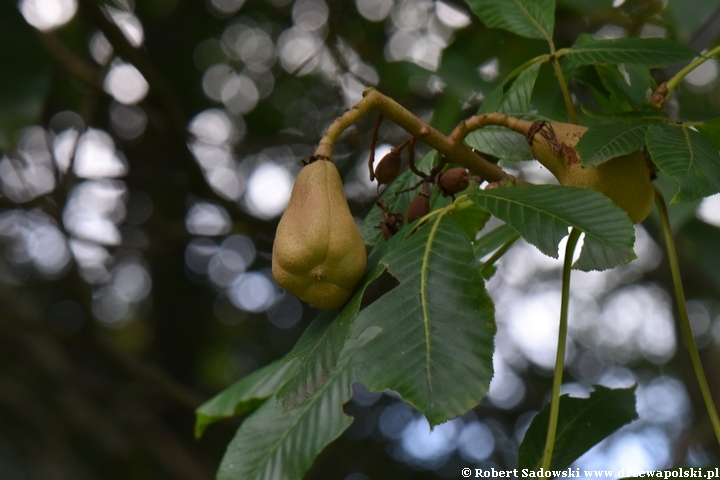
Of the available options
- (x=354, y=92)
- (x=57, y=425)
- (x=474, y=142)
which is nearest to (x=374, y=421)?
A: (x=57, y=425)

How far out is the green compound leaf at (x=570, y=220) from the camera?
31.2 inches

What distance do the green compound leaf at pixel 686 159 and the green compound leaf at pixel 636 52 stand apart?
12cm

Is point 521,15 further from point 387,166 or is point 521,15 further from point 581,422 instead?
point 581,422

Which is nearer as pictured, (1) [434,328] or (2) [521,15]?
(1) [434,328]

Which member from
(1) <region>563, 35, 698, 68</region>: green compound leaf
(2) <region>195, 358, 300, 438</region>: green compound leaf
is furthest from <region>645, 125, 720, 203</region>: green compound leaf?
(2) <region>195, 358, 300, 438</region>: green compound leaf

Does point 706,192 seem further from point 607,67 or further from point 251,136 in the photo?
point 251,136

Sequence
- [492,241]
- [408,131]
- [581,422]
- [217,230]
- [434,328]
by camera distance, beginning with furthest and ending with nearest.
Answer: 1. [217,230]
2. [492,241]
3. [581,422]
4. [408,131]
5. [434,328]

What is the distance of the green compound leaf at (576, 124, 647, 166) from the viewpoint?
0.82 meters

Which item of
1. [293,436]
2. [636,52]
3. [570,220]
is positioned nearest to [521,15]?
[636,52]

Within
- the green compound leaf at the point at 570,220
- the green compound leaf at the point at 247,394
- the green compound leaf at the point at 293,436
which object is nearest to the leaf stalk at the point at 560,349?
the green compound leaf at the point at 570,220

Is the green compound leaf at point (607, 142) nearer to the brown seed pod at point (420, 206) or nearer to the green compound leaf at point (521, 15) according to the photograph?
the brown seed pod at point (420, 206)

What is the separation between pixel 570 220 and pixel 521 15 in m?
0.54

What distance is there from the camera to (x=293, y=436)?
1.21 m

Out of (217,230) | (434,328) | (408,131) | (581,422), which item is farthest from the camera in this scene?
(217,230)
